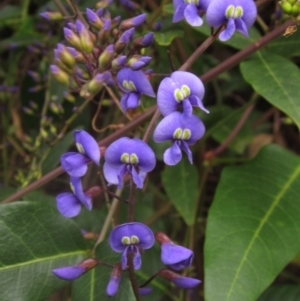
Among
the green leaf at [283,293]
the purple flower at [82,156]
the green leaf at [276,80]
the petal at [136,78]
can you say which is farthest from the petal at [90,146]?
the green leaf at [283,293]

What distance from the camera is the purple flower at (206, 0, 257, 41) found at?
82 centimetres

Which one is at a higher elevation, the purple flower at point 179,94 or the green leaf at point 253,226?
the purple flower at point 179,94

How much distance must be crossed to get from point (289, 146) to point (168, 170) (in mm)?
492

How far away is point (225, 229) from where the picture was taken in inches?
40.0

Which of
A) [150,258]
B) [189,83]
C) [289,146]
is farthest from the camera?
[289,146]

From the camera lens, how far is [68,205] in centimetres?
84

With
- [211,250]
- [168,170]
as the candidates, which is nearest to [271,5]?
[168,170]

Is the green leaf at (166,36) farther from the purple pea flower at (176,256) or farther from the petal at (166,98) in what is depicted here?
the purple pea flower at (176,256)

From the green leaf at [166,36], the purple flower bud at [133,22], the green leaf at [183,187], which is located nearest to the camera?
the purple flower bud at [133,22]

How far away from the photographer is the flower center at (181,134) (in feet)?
2.53

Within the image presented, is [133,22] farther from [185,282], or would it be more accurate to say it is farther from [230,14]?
[185,282]

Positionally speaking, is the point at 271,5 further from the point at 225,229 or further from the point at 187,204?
the point at 225,229

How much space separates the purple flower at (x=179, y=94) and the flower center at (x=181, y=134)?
2 cm

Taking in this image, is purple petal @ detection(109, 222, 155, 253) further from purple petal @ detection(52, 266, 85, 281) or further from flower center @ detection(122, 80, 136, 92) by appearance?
flower center @ detection(122, 80, 136, 92)
